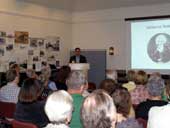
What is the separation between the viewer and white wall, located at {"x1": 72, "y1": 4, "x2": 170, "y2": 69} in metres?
8.99

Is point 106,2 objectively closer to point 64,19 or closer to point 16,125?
point 64,19

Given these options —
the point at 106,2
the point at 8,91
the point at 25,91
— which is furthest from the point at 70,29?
the point at 25,91

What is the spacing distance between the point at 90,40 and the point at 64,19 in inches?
39.7

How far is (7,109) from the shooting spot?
436cm

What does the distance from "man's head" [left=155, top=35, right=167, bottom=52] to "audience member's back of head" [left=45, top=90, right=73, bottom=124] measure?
22.2ft

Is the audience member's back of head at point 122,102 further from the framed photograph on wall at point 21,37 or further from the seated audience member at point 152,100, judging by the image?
the framed photograph on wall at point 21,37

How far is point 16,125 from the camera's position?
3086mm

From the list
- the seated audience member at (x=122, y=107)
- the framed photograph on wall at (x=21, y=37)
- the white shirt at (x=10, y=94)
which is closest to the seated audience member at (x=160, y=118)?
the seated audience member at (x=122, y=107)

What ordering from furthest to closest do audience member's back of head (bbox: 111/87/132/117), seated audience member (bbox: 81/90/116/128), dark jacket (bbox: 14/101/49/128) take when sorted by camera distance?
dark jacket (bbox: 14/101/49/128) < audience member's back of head (bbox: 111/87/132/117) < seated audience member (bbox: 81/90/116/128)

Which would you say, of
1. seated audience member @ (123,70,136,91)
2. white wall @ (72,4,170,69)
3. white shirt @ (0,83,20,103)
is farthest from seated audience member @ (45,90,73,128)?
white wall @ (72,4,170,69)

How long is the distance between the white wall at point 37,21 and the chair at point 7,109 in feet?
12.1

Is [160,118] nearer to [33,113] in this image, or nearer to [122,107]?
[122,107]

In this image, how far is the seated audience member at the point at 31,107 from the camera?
347cm

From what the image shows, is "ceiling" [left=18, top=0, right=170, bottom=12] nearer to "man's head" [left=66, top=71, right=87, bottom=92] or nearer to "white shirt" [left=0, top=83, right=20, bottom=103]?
"white shirt" [left=0, top=83, right=20, bottom=103]
